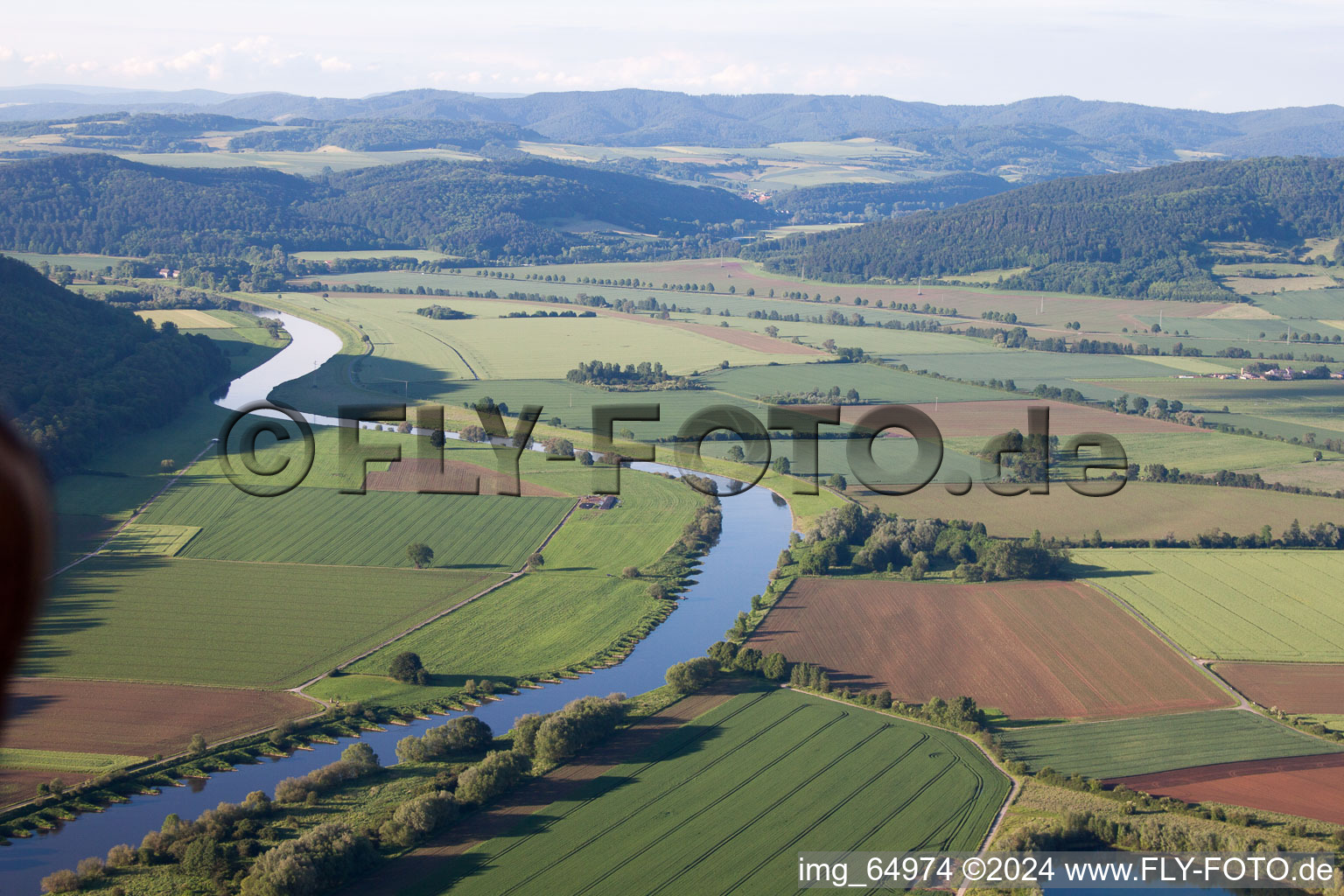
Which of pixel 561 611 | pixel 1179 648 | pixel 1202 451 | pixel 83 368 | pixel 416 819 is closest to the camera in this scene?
pixel 416 819

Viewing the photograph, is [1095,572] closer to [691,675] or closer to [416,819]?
[691,675]

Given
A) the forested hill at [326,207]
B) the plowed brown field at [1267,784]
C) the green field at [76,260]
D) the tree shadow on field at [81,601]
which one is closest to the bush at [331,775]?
the tree shadow on field at [81,601]

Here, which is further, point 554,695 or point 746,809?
point 554,695

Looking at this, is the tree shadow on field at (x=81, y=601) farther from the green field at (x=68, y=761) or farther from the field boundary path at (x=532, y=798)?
the field boundary path at (x=532, y=798)

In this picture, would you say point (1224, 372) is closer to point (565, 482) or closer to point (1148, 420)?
point (1148, 420)

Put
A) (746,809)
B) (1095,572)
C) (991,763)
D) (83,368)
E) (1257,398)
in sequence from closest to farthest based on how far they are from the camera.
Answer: (746,809) < (991,763) < (1095,572) < (83,368) < (1257,398)

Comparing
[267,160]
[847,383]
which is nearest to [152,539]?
[847,383]

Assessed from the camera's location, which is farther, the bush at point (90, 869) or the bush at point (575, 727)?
the bush at point (575, 727)
